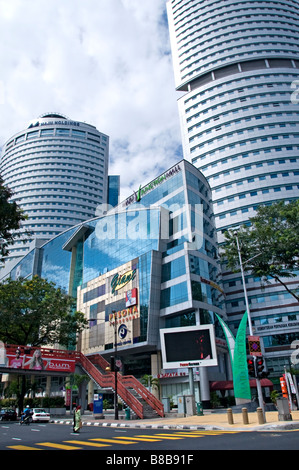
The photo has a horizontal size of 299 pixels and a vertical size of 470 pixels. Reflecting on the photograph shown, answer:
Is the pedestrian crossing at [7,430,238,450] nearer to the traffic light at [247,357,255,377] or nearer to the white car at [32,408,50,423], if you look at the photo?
the traffic light at [247,357,255,377]

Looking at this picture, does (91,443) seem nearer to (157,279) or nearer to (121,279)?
(157,279)

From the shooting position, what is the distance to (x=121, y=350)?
5256cm

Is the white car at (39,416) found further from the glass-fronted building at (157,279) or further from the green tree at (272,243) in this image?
the green tree at (272,243)

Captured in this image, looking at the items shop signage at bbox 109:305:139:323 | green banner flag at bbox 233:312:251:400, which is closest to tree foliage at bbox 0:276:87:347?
shop signage at bbox 109:305:139:323

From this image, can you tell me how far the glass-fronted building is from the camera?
47844mm

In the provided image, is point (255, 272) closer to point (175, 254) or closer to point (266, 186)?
point (175, 254)

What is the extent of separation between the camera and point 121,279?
5625 centimetres

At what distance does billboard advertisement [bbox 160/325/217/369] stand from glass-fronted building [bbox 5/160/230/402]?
14.9 meters

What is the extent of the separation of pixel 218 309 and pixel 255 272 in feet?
65.7

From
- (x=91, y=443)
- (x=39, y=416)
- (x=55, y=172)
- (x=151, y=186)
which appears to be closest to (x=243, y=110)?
(x=151, y=186)

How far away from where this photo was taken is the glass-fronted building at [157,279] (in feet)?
157

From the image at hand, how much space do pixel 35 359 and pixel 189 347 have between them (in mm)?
21634

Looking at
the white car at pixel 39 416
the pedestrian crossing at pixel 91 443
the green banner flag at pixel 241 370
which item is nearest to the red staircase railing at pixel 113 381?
the white car at pixel 39 416
